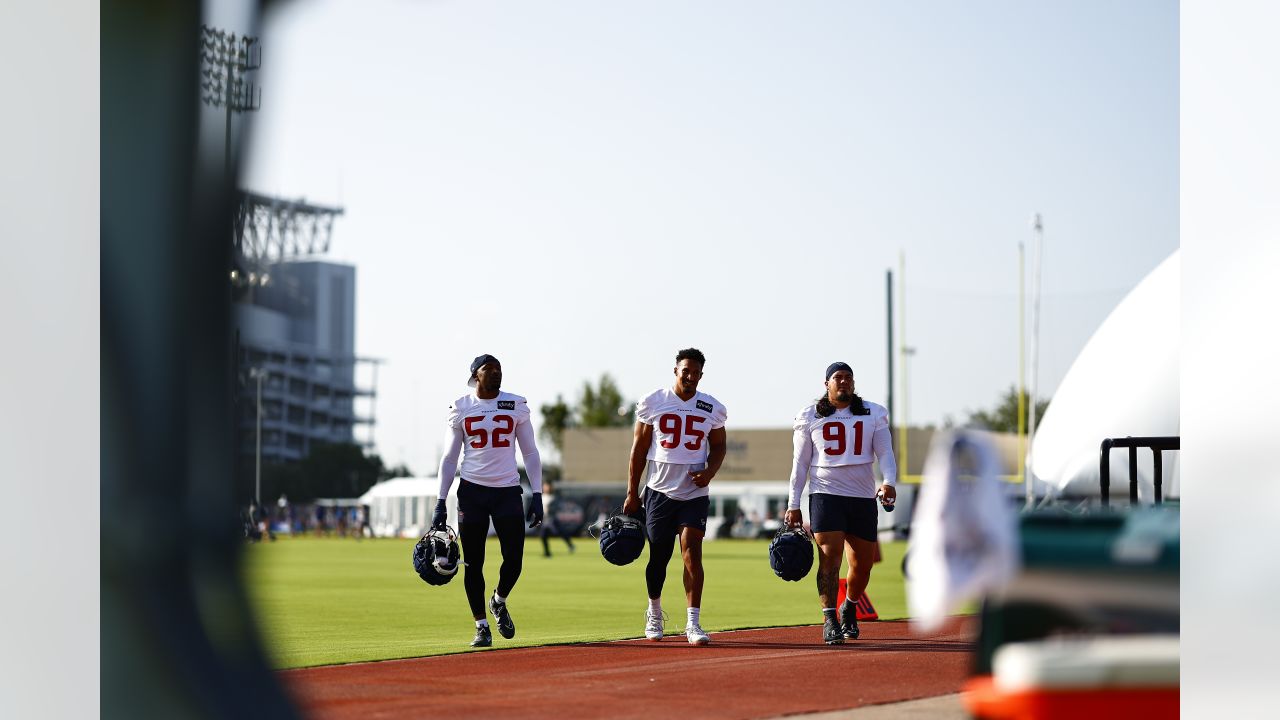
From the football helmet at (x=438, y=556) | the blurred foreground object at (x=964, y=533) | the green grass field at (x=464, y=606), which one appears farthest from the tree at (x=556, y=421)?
the blurred foreground object at (x=964, y=533)

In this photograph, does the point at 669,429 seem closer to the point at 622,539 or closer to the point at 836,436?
the point at 622,539

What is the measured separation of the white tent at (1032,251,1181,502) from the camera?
32.3m

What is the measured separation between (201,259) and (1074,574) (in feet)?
16.3

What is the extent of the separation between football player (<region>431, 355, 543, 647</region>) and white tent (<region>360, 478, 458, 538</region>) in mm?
45074

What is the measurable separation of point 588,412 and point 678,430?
246ft

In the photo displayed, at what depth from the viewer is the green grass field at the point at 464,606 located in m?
8.93

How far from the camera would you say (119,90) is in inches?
298

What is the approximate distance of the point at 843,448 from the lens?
881 cm

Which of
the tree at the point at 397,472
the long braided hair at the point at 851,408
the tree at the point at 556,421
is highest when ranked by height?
the long braided hair at the point at 851,408

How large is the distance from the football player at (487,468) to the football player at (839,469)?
1.61 metres

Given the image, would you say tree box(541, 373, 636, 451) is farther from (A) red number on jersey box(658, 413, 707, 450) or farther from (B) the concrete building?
(A) red number on jersey box(658, 413, 707, 450)

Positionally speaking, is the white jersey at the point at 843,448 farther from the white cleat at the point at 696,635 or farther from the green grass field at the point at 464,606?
the green grass field at the point at 464,606

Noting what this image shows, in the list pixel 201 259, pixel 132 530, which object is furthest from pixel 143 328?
pixel 132 530
